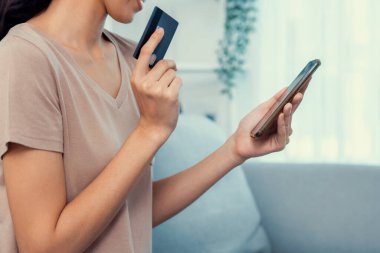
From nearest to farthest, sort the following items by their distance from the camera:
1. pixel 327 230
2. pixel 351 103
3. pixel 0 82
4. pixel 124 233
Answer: pixel 0 82, pixel 124 233, pixel 327 230, pixel 351 103

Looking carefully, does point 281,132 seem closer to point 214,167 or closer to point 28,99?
point 214,167

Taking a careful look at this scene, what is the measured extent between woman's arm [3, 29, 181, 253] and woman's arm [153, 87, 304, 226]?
0.70 feet

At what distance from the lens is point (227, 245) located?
1.42 metres

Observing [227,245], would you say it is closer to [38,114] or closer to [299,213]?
[299,213]

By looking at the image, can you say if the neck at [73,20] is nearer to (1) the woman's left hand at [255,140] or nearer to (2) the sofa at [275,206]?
(1) the woman's left hand at [255,140]

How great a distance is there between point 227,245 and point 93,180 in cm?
67

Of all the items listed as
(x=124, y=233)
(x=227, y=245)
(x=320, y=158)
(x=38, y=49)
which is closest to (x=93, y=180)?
(x=124, y=233)

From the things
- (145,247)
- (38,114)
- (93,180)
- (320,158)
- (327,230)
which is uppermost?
(38,114)

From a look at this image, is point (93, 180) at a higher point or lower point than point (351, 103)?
higher

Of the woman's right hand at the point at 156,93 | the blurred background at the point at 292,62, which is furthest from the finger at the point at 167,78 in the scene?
the blurred background at the point at 292,62

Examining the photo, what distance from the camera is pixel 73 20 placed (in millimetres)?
904

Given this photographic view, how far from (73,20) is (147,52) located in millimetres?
159

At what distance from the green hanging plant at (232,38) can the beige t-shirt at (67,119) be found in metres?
1.80

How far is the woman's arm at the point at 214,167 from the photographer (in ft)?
3.23
